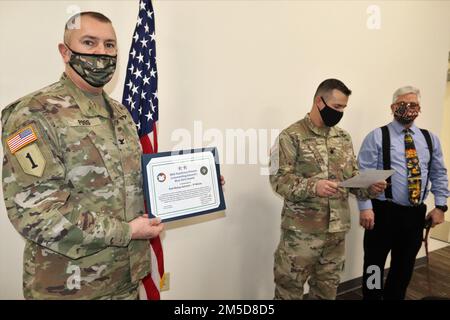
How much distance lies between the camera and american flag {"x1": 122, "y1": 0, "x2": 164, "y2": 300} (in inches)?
61.2

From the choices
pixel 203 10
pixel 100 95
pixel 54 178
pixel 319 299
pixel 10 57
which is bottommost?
pixel 319 299

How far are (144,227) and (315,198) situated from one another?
1.02 m

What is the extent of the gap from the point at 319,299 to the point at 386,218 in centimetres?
71

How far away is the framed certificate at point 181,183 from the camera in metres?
1.21

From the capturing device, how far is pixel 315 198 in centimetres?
175

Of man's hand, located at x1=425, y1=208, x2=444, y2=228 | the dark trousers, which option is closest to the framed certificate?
the dark trousers

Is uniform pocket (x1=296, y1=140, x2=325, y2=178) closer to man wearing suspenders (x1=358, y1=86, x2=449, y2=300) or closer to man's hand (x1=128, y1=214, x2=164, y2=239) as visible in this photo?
man wearing suspenders (x1=358, y1=86, x2=449, y2=300)

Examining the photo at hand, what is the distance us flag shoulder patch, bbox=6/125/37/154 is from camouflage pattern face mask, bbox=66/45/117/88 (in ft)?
0.91

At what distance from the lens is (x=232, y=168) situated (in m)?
2.13

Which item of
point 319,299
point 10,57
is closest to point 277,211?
point 319,299

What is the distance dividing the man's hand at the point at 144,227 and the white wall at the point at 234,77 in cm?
80
